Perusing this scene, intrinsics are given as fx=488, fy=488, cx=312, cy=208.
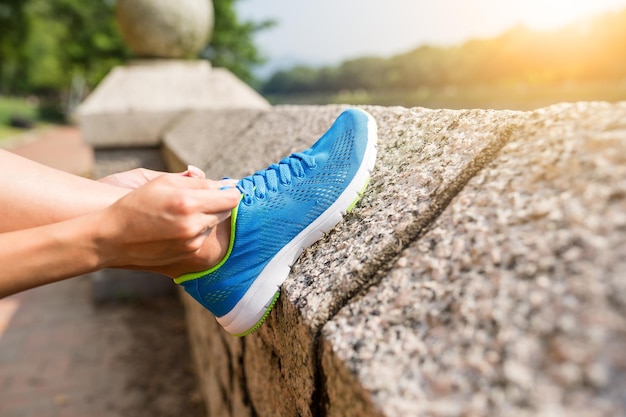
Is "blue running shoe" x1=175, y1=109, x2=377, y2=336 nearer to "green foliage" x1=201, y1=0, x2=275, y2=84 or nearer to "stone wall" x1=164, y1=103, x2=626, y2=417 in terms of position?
"stone wall" x1=164, y1=103, x2=626, y2=417

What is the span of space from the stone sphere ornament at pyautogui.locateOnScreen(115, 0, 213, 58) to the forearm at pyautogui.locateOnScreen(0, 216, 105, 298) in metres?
3.60

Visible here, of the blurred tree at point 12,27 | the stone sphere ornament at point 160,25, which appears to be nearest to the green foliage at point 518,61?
the blurred tree at point 12,27

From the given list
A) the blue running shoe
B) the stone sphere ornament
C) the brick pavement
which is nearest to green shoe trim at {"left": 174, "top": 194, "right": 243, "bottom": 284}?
the blue running shoe

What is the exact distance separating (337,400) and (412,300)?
0.64 feet

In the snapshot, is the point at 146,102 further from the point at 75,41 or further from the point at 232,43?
the point at 75,41

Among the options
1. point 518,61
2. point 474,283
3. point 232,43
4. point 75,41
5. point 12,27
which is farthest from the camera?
point 518,61

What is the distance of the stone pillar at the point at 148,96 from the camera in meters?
3.84

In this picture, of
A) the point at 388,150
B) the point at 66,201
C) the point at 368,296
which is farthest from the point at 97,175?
the point at 368,296

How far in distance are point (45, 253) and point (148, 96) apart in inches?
126

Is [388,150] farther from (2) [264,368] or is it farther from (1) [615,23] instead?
(1) [615,23]

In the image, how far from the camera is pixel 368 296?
81 centimetres

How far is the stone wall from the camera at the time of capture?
0.54 meters

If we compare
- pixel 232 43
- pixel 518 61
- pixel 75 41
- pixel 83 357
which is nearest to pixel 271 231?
pixel 83 357

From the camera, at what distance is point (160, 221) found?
0.97m
